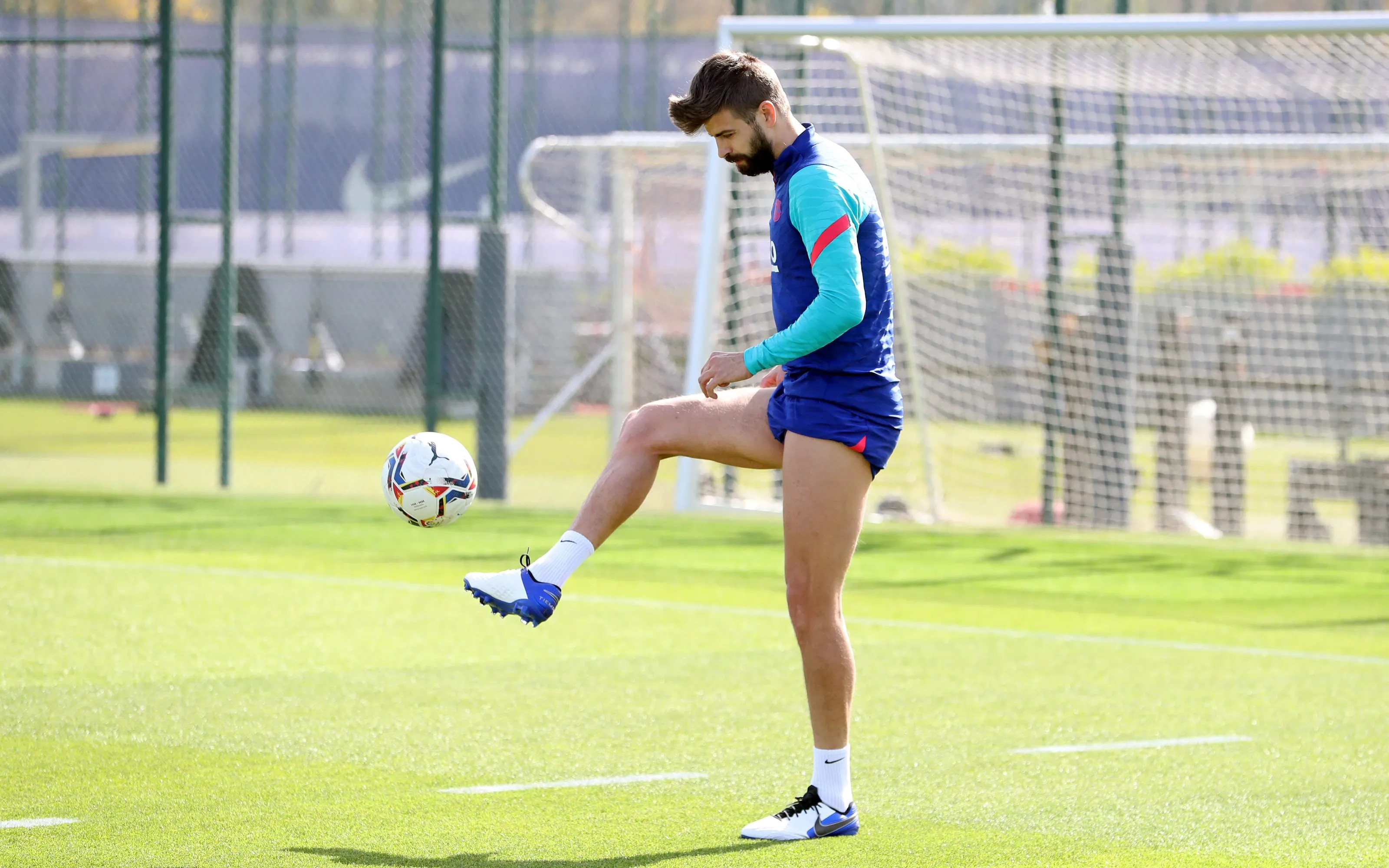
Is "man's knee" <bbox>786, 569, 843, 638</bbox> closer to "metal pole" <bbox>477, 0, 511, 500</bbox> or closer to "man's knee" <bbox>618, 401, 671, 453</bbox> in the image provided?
"man's knee" <bbox>618, 401, 671, 453</bbox>

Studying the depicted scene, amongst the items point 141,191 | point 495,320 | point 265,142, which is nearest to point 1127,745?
point 495,320

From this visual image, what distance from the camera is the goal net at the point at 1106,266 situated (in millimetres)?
13727

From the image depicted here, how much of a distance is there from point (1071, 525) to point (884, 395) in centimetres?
991

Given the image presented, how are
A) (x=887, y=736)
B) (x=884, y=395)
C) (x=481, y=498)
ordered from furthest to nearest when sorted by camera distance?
1. (x=481, y=498)
2. (x=887, y=736)
3. (x=884, y=395)

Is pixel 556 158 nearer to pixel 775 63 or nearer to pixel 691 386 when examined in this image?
pixel 775 63

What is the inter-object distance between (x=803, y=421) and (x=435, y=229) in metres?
11.3

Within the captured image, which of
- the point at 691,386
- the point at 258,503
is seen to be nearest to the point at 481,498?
the point at 258,503

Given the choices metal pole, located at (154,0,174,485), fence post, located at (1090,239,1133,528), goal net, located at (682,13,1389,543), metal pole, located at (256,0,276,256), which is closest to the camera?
goal net, located at (682,13,1389,543)

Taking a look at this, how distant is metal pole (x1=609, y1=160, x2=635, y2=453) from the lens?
16359mm

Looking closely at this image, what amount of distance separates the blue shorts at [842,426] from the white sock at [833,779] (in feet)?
2.68

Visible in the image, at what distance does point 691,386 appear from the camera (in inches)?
527

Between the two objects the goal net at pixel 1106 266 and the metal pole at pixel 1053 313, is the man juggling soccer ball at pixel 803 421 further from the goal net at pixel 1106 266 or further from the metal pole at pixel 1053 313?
the metal pole at pixel 1053 313

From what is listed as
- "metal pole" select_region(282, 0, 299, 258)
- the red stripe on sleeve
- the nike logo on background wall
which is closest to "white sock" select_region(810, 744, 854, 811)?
the red stripe on sleeve

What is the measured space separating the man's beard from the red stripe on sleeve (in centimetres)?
29
